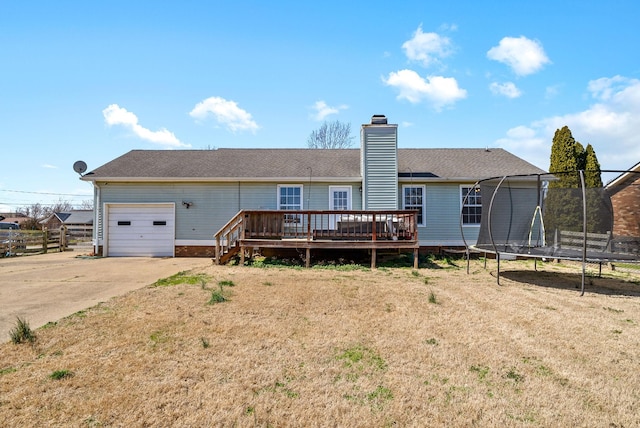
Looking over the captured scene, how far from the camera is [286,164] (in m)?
13.9

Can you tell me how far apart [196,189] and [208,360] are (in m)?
10.4

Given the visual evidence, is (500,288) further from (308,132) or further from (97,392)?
(308,132)

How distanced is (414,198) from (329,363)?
1032 centimetres

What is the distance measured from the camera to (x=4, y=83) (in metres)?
10.8

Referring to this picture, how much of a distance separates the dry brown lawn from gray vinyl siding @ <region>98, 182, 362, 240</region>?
6706 mm

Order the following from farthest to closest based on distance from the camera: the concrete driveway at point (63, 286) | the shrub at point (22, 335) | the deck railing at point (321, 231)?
the deck railing at point (321, 231) < the concrete driveway at point (63, 286) < the shrub at point (22, 335)

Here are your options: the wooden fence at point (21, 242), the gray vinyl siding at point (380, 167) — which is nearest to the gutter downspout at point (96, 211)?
the wooden fence at point (21, 242)

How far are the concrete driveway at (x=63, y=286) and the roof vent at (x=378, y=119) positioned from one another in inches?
325

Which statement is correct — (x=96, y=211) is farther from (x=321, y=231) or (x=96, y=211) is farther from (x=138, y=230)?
(x=321, y=231)

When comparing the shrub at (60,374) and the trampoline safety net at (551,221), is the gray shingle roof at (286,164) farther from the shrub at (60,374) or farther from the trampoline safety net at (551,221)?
the shrub at (60,374)

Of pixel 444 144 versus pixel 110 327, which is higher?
pixel 444 144

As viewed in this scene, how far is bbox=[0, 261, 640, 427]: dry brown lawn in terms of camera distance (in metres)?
2.53

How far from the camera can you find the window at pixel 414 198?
12836 millimetres

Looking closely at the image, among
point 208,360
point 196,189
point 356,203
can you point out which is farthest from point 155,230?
point 208,360
